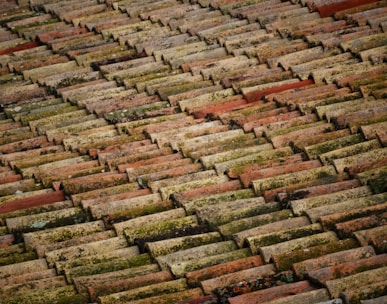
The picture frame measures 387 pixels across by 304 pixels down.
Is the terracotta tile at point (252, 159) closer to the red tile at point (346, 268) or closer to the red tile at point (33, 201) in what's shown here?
the red tile at point (33, 201)

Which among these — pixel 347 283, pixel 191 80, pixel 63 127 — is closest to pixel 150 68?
pixel 191 80

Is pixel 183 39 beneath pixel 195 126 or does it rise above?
above

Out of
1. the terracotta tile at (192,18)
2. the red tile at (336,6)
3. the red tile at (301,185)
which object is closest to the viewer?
the red tile at (301,185)

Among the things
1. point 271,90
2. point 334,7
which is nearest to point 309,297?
point 271,90

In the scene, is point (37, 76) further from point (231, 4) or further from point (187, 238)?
point (187, 238)

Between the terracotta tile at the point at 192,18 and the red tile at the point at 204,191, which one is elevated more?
the terracotta tile at the point at 192,18

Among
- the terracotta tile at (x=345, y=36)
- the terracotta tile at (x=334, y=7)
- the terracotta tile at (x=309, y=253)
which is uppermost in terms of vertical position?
the terracotta tile at (x=334, y=7)

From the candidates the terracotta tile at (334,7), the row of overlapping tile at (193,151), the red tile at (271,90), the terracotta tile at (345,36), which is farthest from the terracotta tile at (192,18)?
the red tile at (271,90)

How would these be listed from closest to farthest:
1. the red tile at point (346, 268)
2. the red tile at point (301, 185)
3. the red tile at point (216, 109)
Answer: the red tile at point (346, 268) → the red tile at point (301, 185) → the red tile at point (216, 109)

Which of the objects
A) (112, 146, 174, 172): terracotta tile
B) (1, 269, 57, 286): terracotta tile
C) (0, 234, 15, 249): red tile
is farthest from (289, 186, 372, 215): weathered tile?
(0, 234, 15, 249): red tile

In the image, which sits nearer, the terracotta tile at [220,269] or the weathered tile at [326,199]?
the terracotta tile at [220,269]
